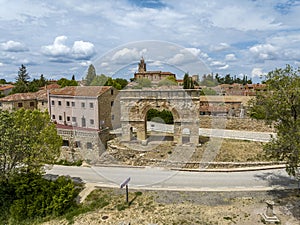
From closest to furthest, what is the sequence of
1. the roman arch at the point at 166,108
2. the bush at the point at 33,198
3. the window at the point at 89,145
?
the bush at the point at 33,198 < the roman arch at the point at 166,108 < the window at the point at 89,145

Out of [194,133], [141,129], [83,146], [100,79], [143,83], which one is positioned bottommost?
[83,146]

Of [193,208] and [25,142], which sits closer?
[193,208]

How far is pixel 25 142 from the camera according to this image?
13742mm

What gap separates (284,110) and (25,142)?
14506mm

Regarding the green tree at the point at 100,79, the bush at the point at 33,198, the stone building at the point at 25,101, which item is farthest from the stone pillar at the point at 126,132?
the stone building at the point at 25,101

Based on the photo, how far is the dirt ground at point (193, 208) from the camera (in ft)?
38.2

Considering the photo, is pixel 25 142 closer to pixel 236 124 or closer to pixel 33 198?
pixel 33 198

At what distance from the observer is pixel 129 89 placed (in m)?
22.1

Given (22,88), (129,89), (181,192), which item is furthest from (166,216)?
(22,88)

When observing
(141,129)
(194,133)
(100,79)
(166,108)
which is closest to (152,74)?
(100,79)

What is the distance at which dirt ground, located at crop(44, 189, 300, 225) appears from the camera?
1163 cm

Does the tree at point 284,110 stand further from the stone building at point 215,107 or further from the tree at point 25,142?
the stone building at point 215,107

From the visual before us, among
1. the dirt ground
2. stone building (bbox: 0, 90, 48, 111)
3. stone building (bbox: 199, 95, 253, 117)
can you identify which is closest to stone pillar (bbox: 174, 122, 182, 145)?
the dirt ground

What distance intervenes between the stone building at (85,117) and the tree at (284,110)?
15.6 meters
